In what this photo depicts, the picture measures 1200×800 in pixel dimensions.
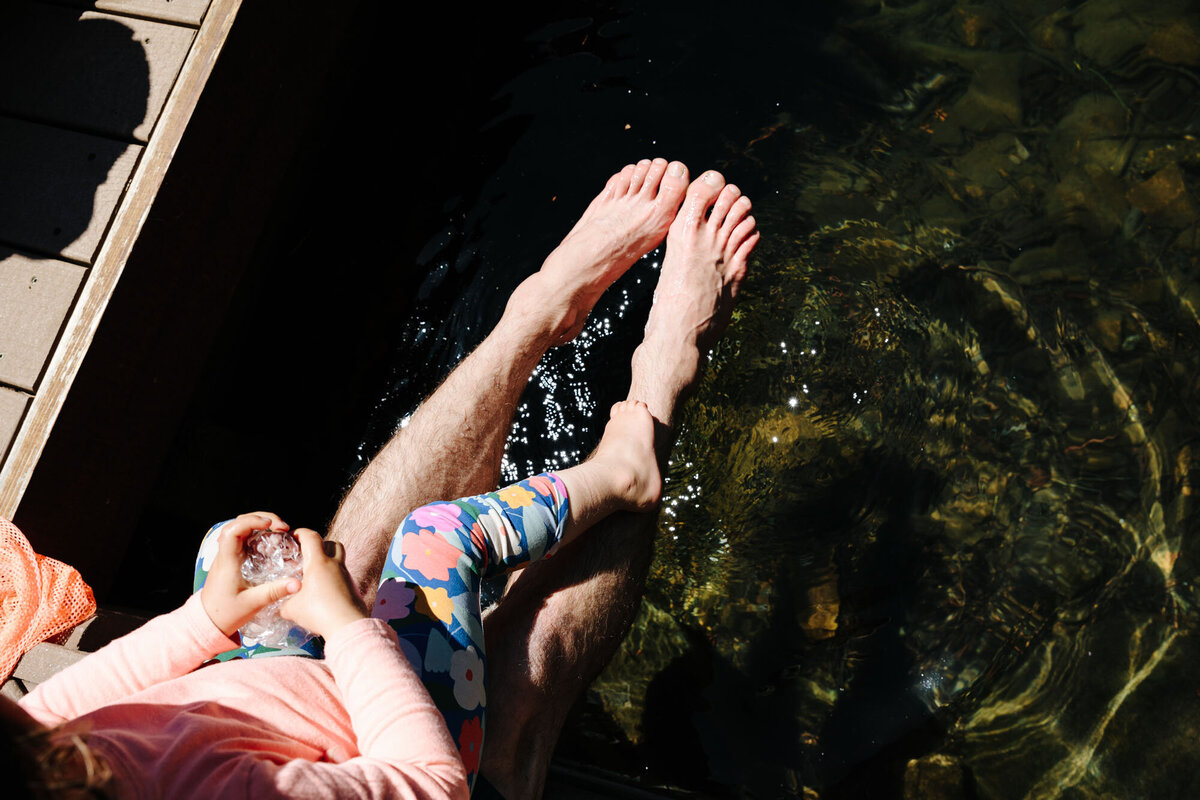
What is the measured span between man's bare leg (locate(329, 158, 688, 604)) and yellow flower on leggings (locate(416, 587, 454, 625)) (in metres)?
0.45

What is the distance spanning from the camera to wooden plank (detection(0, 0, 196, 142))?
2.42 metres

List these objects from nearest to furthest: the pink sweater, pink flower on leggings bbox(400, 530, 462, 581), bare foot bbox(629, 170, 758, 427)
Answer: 1. the pink sweater
2. pink flower on leggings bbox(400, 530, 462, 581)
3. bare foot bbox(629, 170, 758, 427)

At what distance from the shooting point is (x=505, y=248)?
2771 mm

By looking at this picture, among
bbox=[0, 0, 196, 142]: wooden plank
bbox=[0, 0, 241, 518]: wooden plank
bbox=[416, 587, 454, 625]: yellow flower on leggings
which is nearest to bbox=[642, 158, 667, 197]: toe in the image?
bbox=[0, 0, 241, 518]: wooden plank

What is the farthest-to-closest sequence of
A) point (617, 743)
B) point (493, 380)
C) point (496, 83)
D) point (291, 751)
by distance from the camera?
1. point (496, 83)
2. point (617, 743)
3. point (493, 380)
4. point (291, 751)

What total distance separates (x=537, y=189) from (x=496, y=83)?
18.2 inches

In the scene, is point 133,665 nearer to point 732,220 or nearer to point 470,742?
point 470,742

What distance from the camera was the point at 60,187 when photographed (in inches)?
94.3

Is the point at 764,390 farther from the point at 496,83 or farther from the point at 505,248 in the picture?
the point at 496,83

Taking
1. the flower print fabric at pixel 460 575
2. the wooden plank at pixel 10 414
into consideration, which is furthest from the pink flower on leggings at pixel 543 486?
the wooden plank at pixel 10 414

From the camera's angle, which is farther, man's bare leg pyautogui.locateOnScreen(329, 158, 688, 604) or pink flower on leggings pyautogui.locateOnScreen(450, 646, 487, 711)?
man's bare leg pyautogui.locateOnScreen(329, 158, 688, 604)

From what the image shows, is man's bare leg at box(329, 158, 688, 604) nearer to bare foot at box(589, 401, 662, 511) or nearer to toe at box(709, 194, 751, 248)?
toe at box(709, 194, 751, 248)

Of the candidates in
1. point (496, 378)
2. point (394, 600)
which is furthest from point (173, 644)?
point (496, 378)

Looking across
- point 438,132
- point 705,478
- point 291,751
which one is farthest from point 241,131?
point 291,751
